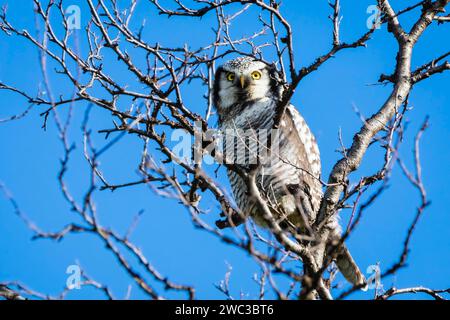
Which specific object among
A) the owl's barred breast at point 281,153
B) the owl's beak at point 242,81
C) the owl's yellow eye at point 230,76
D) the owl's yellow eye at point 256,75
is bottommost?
the owl's barred breast at point 281,153

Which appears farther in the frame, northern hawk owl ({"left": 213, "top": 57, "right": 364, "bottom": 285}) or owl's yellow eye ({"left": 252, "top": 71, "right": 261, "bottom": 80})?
owl's yellow eye ({"left": 252, "top": 71, "right": 261, "bottom": 80})

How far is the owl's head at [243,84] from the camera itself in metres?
6.18

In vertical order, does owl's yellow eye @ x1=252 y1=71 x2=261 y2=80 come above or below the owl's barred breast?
above

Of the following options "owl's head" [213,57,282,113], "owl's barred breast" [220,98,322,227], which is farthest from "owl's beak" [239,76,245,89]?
"owl's barred breast" [220,98,322,227]

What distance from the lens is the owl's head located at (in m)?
6.18

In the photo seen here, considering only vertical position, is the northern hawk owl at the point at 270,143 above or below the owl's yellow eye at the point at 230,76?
below

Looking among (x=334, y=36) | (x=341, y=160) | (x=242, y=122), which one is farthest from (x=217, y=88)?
(x=334, y=36)

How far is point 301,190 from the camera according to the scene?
5.52m

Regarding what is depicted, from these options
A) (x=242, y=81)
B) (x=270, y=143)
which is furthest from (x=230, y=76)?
(x=270, y=143)

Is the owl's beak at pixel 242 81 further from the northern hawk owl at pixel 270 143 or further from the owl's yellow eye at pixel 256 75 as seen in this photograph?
the owl's yellow eye at pixel 256 75

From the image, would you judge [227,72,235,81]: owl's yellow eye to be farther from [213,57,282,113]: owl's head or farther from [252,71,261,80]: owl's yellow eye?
[252,71,261,80]: owl's yellow eye

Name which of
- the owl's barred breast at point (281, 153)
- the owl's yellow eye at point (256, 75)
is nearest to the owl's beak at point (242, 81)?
the owl's yellow eye at point (256, 75)
